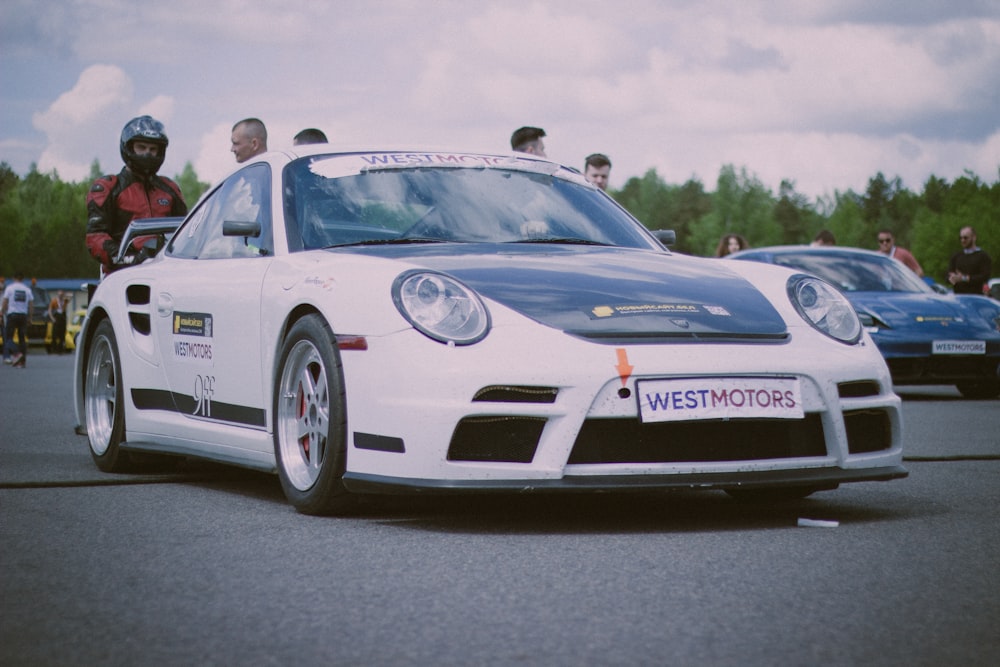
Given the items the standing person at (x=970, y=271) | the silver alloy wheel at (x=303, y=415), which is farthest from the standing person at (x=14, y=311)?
the silver alloy wheel at (x=303, y=415)

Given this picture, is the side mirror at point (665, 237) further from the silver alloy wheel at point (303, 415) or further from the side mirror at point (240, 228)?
the silver alloy wheel at point (303, 415)

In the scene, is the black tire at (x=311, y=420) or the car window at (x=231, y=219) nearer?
the black tire at (x=311, y=420)

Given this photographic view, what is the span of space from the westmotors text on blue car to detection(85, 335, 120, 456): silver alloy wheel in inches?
285

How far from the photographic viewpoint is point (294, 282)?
5.31 m

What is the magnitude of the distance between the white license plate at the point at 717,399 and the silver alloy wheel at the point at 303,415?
1.13 m

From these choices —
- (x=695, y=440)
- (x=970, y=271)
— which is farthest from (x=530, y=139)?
(x=970, y=271)

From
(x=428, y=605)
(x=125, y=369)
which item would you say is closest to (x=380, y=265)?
(x=428, y=605)

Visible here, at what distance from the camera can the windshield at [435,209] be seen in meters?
5.68

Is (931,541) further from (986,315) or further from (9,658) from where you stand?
(986,315)

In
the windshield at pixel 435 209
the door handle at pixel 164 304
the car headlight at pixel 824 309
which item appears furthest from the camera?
the door handle at pixel 164 304

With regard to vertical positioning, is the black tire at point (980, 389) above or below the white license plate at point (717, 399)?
below

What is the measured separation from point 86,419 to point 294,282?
2.32 meters

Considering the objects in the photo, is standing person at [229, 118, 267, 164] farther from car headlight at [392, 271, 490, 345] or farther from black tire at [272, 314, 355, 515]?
car headlight at [392, 271, 490, 345]

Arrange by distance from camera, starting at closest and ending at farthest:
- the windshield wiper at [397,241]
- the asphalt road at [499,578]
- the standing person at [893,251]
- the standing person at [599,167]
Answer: the asphalt road at [499,578] → the windshield wiper at [397,241] → the standing person at [599,167] → the standing person at [893,251]
